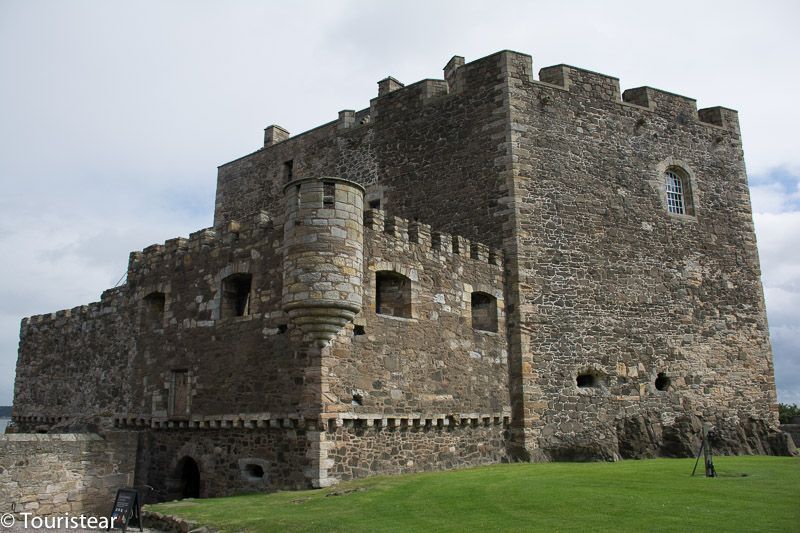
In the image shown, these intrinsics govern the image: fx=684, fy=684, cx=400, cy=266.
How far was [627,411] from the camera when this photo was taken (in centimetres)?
1950

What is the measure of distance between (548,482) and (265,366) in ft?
21.1

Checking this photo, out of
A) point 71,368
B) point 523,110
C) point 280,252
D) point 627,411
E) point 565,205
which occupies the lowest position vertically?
point 627,411

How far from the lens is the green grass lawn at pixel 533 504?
31.2 ft

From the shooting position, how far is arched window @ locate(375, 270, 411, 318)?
1638 centimetres

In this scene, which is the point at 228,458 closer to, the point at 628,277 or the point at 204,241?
the point at 204,241

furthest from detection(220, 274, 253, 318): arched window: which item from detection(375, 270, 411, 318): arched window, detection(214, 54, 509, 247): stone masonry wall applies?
detection(214, 54, 509, 247): stone masonry wall

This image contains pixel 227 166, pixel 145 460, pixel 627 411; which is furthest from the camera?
pixel 227 166

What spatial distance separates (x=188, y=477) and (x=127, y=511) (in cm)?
482

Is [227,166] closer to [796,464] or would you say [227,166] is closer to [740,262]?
[740,262]

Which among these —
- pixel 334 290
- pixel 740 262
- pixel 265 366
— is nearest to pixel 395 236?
pixel 334 290

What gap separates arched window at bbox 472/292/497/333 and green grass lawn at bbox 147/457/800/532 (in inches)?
180

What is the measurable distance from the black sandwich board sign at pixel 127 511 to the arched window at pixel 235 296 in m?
5.27

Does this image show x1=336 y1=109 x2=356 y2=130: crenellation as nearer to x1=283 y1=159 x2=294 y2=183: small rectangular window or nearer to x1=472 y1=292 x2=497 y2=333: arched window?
x1=283 y1=159 x2=294 y2=183: small rectangular window

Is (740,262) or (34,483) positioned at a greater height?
(740,262)
